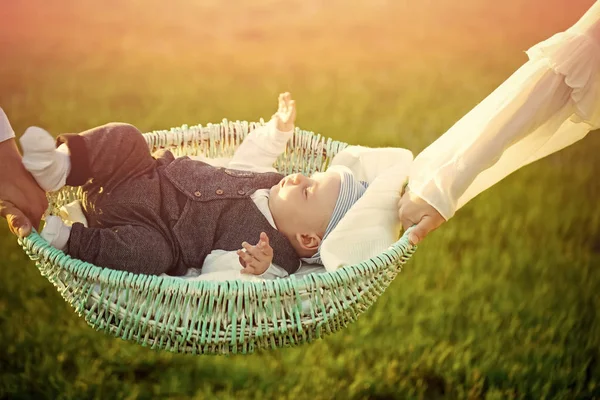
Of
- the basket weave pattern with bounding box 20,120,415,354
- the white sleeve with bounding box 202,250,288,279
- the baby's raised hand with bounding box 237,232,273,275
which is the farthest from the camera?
the white sleeve with bounding box 202,250,288,279

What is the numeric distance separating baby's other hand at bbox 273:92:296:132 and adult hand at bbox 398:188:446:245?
55cm

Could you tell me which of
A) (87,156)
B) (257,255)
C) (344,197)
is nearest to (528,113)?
(344,197)

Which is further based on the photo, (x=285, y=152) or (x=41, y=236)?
(x=285, y=152)

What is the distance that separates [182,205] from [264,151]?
0.39 metres

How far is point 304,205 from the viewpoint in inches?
77.6

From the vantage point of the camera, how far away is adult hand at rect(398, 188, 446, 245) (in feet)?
5.77

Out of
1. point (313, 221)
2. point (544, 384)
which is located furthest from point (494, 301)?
point (313, 221)

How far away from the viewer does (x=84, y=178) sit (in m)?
1.88

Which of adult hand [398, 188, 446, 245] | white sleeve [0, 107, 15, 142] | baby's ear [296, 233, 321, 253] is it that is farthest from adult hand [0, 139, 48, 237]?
adult hand [398, 188, 446, 245]

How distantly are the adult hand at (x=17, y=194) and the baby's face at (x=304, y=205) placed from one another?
628mm

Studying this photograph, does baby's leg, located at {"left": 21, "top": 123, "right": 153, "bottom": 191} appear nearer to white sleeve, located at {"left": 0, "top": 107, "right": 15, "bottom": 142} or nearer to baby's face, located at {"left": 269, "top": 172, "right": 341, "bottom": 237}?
white sleeve, located at {"left": 0, "top": 107, "right": 15, "bottom": 142}

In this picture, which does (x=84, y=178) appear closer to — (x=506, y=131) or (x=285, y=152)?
(x=285, y=152)

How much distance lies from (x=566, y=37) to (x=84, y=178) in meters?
1.26

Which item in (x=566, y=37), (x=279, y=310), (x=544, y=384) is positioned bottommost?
(x=544, y=384)
